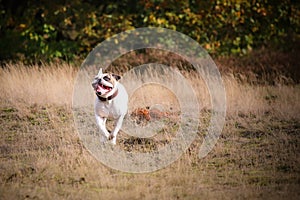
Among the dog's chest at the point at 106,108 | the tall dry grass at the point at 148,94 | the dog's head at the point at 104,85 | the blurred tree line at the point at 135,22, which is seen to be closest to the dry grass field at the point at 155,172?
the tall dry grass at the point at 148,94

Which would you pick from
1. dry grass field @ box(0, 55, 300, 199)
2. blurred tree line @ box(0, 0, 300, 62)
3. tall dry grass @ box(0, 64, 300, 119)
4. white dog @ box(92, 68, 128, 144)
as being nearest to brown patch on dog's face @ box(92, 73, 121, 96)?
white dog @ box(92, 68, 128, 144)

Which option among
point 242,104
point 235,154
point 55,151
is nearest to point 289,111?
point 242,104

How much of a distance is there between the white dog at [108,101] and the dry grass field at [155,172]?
0.46 m

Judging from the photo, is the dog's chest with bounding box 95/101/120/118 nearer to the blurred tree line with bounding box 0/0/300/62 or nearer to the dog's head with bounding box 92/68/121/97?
the dog's head with bounding box 92/68/121/97

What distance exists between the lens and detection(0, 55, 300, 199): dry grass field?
619cm

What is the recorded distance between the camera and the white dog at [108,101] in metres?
7.24

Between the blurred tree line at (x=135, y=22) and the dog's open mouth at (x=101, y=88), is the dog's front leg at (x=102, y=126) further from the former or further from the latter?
the blurred tree line at (x=135, y=22)

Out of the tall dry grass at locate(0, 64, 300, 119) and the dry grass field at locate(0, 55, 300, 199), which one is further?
the tall dry grass at locate(0, 64, 300, 119)

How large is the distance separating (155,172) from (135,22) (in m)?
9.78

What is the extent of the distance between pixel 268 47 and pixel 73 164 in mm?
13075

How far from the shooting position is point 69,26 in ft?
55.3

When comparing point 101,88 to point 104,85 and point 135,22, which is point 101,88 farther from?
point 135,22

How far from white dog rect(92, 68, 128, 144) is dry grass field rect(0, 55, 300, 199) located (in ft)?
1.51

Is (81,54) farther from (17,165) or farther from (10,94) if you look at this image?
(17,165)
